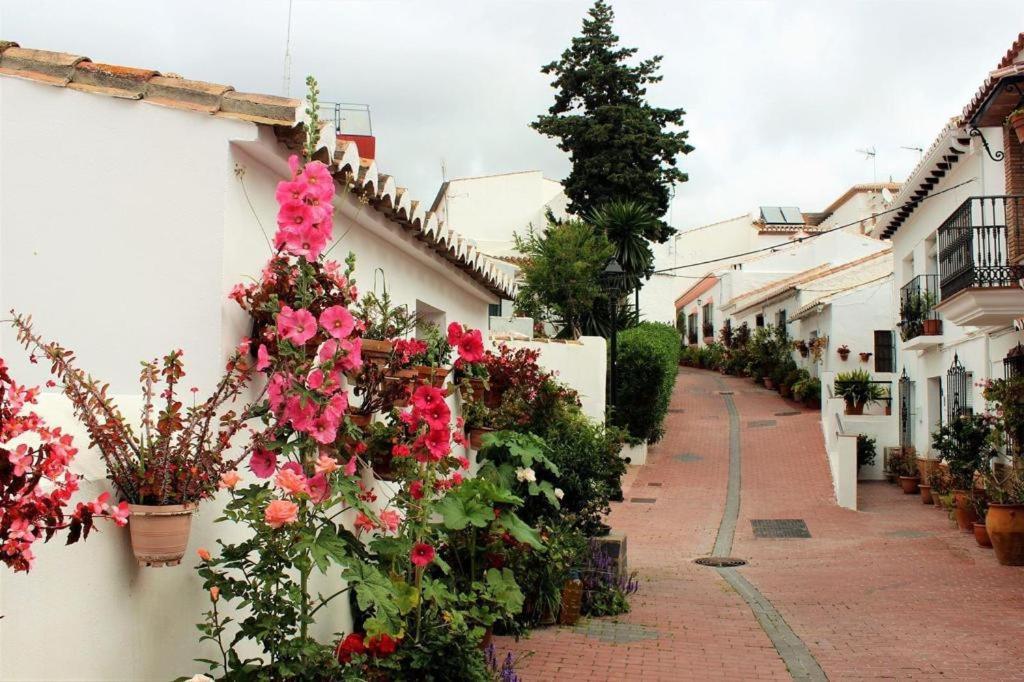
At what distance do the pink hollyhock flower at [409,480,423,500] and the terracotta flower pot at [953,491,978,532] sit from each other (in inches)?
476

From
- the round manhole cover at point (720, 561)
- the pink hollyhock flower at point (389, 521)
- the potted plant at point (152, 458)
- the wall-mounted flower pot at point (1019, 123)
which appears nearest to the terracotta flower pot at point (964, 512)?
the round manhole cover at point (720, 561)

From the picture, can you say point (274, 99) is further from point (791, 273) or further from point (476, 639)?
point (791, 273)

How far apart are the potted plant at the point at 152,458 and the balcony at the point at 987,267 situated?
12.8m

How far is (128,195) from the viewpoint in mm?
4785

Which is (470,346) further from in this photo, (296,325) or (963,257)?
(963,257)

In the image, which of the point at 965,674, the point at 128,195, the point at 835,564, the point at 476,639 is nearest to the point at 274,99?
the point at 128,195

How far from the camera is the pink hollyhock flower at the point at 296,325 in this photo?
4.31 meters

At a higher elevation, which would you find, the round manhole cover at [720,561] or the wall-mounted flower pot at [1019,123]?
the wall-mounted flower pot at [1019,123]

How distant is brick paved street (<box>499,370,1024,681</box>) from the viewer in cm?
767

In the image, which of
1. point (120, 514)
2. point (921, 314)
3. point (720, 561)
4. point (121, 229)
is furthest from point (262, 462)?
point (921, 314)

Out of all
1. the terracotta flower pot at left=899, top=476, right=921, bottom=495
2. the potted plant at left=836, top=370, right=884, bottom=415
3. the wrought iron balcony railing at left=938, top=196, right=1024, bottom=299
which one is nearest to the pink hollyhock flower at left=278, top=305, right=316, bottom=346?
the wrought iron balcony railing at left=938, top=196, right=1024, bottom=299

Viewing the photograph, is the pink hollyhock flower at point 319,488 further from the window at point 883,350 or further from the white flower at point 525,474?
the window at point 883,350

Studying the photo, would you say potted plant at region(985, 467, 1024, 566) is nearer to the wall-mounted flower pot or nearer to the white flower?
the wall-mounted flower pot

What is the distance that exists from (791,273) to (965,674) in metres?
35.5
